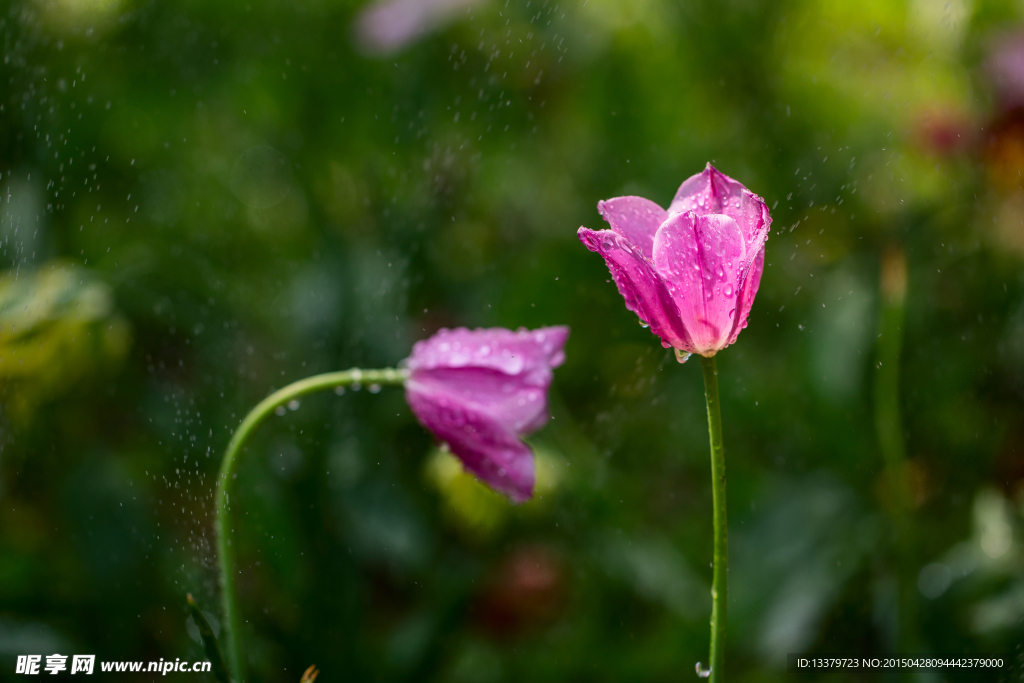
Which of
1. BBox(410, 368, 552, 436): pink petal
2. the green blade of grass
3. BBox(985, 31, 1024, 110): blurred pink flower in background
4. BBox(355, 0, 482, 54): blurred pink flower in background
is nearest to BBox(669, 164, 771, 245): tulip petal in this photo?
BBox(410, 368, 552, 436): pink petal

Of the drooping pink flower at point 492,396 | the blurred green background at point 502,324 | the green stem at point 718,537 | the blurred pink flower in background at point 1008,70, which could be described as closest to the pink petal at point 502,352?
the drooping pink flower at point 492,396

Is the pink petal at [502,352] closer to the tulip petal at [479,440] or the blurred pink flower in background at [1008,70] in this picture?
the tulip petal at [479,440]

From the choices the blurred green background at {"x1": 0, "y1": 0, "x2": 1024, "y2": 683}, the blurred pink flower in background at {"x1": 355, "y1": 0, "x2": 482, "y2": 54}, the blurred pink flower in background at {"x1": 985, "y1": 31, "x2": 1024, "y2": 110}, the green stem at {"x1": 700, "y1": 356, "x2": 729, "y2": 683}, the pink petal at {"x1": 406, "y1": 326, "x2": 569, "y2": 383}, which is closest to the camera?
the green stem at {"x1": 700, "y1": 356, "x2": 729, "y2": 683}

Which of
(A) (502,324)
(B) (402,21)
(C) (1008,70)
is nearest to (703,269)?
(A) (502,324)

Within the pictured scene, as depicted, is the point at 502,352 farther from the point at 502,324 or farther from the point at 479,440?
the point at 502,324

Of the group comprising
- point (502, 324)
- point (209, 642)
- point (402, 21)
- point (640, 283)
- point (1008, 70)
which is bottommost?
point (209, 642)

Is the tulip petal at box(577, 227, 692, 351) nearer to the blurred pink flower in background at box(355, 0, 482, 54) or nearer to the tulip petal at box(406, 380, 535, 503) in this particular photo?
the tulip petal at box(406, 380, 535, 503)

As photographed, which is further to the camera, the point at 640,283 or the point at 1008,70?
the point at 1008,70
